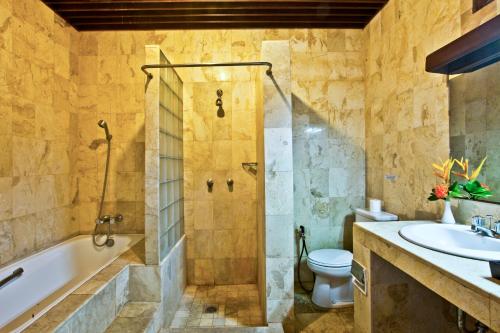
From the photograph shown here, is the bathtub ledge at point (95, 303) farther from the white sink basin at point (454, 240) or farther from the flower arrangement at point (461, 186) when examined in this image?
the flower arrangement at point (461, 186)

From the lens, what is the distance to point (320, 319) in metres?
2.12

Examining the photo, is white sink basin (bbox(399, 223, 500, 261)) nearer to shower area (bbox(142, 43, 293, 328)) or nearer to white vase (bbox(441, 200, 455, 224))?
white vase (bbox(441, 200, 455, 224))

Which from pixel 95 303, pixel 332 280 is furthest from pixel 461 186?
pixel 95 303

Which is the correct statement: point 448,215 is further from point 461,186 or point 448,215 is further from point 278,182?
point 278,182

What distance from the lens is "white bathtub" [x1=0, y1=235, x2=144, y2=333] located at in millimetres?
1636

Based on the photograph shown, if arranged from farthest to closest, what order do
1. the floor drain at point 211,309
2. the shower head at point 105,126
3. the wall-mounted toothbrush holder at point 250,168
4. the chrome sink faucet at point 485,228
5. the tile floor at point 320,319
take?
1. the wall-mounted toothbrush holder at point 250,168
2. the shower head at point 105,126
3. the floor drain at point 211,309
4. the tile floor at point 320,319
5. the chrome sink faucet at point 485,228

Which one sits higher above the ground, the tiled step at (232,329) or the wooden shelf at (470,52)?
the wooden shelf at (470,52)

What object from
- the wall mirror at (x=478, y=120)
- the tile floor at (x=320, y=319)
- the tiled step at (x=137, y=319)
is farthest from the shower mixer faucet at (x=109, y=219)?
the wall mirror at (x=478, y=120)

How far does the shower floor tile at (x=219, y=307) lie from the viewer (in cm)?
207

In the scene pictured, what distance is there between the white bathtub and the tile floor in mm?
1676

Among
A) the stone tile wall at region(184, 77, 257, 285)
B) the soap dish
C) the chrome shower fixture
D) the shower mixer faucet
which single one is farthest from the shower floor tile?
the chrome shower fixture

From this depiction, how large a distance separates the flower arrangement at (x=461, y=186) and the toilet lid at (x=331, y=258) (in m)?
0.97

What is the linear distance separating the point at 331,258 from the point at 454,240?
1.09 metres

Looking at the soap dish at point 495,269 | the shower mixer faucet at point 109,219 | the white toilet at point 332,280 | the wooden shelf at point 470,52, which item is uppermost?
the wooden shelf at point 470,52
